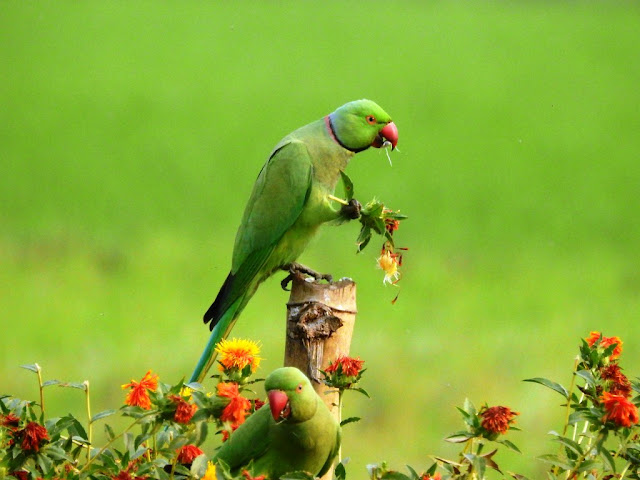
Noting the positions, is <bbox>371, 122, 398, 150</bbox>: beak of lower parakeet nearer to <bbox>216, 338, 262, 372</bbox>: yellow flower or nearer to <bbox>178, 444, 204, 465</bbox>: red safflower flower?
<bbox>216, 338, 262, 372</bbox>: yellow flower

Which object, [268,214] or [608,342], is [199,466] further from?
[268,214]

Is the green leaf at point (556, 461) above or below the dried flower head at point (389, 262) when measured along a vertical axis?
below

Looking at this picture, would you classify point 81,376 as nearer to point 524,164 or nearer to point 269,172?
point 269,172

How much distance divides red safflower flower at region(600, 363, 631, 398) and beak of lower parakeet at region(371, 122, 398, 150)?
2.27ft

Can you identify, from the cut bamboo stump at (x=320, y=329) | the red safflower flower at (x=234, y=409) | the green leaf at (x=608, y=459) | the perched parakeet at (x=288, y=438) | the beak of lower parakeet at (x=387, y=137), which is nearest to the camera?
the red safflower flower at (x=234, y=409)

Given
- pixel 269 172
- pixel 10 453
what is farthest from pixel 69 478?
pixel 269 172

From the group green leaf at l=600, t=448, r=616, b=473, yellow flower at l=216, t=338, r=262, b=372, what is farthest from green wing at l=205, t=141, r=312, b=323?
green leaf at l=600, t=448, r=616, b=473

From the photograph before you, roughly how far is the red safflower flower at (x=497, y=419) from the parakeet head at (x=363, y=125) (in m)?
0.79

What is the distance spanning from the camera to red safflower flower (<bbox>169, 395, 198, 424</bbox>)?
3.21 ft

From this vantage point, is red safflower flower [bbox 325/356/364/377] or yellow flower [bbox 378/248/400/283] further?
yellow flower [bbox 378/248/400/283]

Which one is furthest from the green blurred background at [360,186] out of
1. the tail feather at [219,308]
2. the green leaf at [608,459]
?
the green leaf at [608,459]

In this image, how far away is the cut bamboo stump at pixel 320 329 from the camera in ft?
4.49

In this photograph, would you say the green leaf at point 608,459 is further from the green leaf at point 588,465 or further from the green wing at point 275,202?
the green wing at point 275,202

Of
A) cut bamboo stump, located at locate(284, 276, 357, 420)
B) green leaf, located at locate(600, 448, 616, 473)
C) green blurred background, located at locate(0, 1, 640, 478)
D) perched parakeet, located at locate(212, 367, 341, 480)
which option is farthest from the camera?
green blurred background, located at locate(0, 1, 640, 478)
